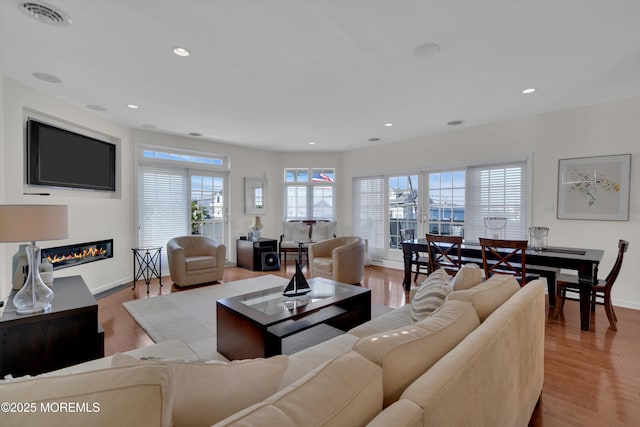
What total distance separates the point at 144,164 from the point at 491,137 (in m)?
5.84

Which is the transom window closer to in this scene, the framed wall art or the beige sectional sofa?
the beige sectional sofa

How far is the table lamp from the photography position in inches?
70.7

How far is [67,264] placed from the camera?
3.76 meters

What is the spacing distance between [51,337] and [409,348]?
2.44m


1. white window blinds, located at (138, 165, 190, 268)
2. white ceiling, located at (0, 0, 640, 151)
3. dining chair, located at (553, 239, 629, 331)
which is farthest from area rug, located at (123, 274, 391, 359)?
white ceiling, located at (0, 0, 640, 151)

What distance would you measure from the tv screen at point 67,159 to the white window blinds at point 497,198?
19.0 ft

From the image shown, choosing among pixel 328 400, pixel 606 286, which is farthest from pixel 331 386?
pixel 606 286

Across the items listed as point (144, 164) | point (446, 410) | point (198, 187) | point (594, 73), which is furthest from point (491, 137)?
point (144, 164)

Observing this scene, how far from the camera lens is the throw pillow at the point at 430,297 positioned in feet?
5.44

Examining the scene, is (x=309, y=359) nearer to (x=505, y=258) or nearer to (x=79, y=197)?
(x=505, y=258)

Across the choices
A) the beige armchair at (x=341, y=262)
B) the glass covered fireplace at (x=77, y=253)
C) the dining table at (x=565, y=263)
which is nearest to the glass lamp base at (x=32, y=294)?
the glass covered fireplace at (x=77, y=253)

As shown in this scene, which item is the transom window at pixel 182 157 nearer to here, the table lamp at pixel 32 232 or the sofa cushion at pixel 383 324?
the table lamp at pixel 32 232

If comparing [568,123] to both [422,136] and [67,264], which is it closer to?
[422,136]

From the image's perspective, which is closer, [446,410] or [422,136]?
[446,410]
